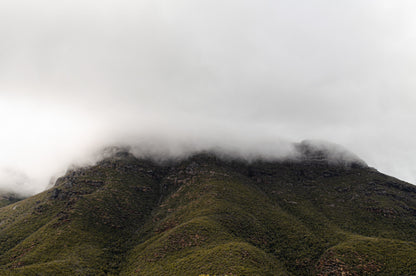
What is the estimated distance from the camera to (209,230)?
11819 cm

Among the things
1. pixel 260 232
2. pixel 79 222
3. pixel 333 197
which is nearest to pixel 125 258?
pixel 79 222

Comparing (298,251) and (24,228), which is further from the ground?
(298,251)

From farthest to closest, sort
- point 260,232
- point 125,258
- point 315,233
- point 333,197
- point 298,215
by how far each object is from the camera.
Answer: point 333,197 → point 298,215 → point 315,233 → point 260,232 → point 125,258

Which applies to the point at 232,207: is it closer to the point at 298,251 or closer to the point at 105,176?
the point at 298,251

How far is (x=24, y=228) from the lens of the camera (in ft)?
434

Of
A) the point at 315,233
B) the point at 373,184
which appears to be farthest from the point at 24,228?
the point at 373,184

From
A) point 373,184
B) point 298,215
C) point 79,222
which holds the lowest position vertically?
point 79,222

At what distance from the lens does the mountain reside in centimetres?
9862

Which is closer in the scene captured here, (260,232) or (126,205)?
(260,232)

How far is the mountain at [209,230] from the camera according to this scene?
98.6 metres

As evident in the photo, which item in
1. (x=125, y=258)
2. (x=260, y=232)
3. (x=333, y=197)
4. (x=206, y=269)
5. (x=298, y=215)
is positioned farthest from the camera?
(x=333, y=197)

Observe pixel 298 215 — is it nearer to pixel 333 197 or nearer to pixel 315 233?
pixel 315 233

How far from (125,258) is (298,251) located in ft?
338

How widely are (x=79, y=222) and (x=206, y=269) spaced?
313ft
